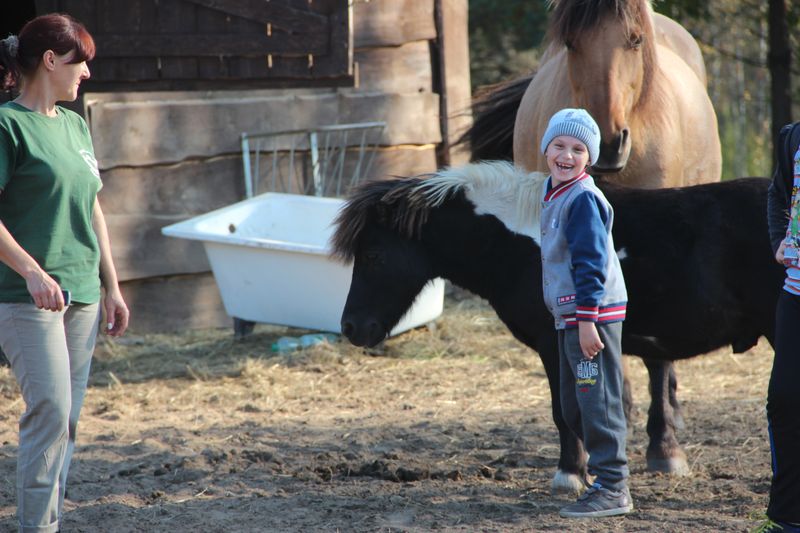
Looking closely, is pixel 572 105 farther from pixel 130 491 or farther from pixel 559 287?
pixel 130 491

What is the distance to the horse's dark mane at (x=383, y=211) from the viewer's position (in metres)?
3.77

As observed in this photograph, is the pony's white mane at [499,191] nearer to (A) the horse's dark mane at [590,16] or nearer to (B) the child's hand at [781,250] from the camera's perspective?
(A) the horse's dark mane at [590,16]

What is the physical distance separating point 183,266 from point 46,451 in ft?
14.6

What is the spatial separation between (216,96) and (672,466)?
4728 mm

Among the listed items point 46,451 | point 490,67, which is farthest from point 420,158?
point 46,451

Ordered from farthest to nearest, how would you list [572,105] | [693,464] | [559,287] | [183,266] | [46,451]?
[183,266] → [572,105] → [693,464] → [559,287] → [46,451]

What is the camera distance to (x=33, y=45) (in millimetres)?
2816

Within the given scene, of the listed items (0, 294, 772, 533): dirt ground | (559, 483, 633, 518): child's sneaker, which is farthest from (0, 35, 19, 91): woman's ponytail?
(559, 483, 633, 518): child's sneaker

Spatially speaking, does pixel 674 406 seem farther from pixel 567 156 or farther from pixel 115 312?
pixel 115 312

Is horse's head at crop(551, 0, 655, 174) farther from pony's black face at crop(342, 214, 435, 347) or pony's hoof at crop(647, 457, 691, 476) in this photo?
pony's hoof at crop(647, 457, 691, 476)

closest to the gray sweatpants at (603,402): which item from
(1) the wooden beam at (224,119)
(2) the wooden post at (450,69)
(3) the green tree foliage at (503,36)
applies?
(1) the wooden beam at (224,119)

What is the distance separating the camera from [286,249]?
6.23 meters

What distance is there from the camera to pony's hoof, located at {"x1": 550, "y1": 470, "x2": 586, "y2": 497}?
3.62 metres

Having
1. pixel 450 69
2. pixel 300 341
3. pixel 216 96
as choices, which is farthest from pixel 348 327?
pixel 450 69
